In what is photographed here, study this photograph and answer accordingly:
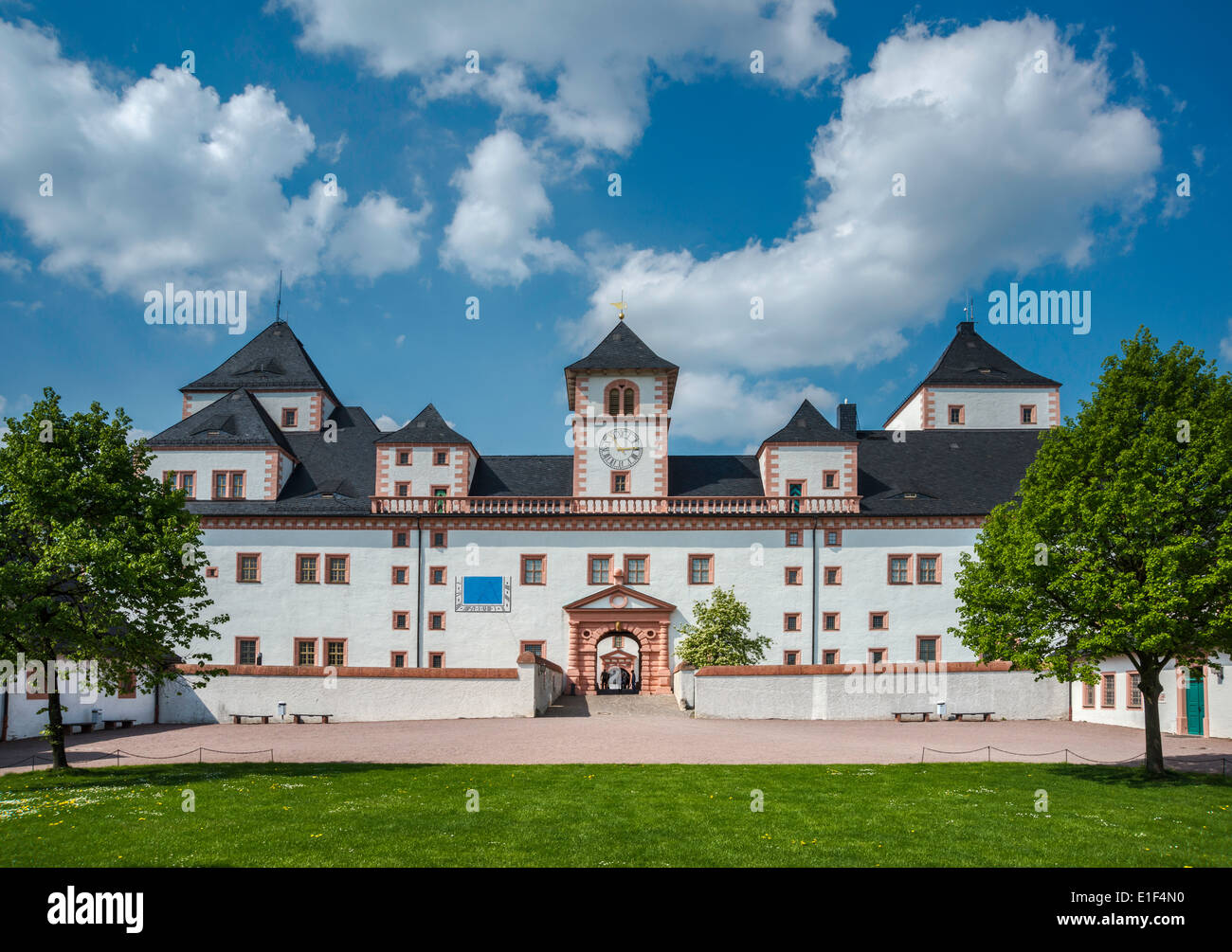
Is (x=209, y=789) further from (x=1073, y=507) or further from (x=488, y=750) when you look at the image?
(x=1073, y=507)

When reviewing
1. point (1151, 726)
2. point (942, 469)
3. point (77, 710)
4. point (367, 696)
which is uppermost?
point (942, 469)

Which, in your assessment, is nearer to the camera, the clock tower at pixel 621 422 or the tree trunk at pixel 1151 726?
the tree trunk at pixel 1151 726

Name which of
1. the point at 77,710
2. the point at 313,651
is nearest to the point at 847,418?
the point at 313,651

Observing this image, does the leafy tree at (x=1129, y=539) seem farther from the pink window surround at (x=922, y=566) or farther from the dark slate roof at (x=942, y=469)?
the dark slate roof at (x=942, y=469)

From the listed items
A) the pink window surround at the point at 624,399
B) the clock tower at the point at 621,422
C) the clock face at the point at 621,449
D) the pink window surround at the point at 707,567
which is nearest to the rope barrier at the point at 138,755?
the pink window surround at the point at 707,567

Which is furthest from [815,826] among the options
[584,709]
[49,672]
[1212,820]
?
[584,709]

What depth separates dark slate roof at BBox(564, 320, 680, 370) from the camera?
4747 cm

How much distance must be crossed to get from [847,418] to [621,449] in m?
17.2

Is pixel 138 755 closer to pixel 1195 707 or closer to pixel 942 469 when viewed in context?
pixel 1195 707

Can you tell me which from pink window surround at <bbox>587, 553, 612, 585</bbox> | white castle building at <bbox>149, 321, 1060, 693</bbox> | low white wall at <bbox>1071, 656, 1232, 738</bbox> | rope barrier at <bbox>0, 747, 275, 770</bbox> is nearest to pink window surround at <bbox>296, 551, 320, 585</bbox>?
white castle building at <bbox>149, 321, 1060, 693</bbox>

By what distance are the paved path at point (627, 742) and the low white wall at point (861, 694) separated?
3.14 feet

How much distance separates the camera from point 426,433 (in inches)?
1839

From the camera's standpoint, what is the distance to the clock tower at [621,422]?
1836 inches
